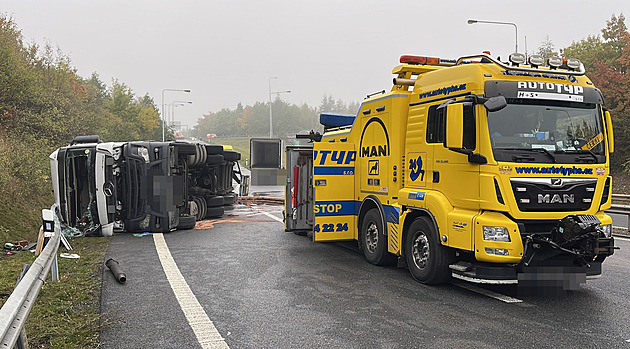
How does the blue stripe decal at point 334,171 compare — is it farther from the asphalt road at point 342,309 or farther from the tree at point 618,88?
the tree at point 618,88

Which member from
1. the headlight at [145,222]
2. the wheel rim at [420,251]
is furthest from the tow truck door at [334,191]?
the headlight at [145,222]

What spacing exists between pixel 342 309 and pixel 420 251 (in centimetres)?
178

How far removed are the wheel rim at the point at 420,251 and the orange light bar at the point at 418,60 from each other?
2819 millimetres

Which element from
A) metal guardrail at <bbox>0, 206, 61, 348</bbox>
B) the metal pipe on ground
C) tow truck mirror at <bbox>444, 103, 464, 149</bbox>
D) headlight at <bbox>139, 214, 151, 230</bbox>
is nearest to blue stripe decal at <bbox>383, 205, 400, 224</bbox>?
tow truck mirror at <bbox>444, 103, 464, 149</bbox>

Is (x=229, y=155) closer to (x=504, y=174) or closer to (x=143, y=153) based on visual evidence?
(x=143, y=153)

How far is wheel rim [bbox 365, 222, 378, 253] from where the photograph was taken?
8.55 metres

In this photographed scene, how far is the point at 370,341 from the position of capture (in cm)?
483

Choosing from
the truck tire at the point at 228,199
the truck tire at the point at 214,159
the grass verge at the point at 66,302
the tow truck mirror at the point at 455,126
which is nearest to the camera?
the grass verge at the point at 66,302

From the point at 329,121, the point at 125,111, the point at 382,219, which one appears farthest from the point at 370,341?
the point at 125,111

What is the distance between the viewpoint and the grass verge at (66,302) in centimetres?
479

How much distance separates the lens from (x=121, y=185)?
11.8 metres

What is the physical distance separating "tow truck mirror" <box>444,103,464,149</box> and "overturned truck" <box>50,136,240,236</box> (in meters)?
7.53

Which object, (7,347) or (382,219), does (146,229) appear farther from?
(7,347)

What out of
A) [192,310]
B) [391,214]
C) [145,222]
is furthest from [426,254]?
[145,222]
